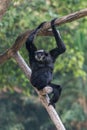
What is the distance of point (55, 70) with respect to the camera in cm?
1738

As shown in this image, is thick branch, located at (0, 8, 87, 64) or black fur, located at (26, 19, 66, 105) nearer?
thick branch, located at (0, 8, 87, 64)

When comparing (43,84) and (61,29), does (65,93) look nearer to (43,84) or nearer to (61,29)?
(61,29)

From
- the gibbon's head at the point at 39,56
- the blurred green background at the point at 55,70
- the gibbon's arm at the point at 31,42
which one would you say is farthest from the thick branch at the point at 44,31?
the blurred green background at the point at 55,70

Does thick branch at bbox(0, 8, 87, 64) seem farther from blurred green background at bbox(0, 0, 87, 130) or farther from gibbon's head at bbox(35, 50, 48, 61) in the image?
blurred green background at bbox(0, 0, 87, 130)

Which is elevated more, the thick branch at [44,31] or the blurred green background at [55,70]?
the thick branch at [44,31]

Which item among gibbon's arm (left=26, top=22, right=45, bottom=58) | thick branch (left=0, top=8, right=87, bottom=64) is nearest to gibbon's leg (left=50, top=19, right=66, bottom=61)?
thick branch (left=0, top=8, right=87, bottom=64)

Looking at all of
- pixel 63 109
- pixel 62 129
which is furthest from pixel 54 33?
pixel 63 109

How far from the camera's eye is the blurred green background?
14.4 m

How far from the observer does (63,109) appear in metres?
21.0

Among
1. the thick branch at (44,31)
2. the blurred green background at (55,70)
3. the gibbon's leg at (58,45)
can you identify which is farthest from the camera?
the blurred green background at (55,70)

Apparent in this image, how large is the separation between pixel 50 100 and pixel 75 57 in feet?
17.3

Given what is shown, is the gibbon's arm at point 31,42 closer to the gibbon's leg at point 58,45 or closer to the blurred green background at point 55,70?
the gibbon's leg at point 58,45

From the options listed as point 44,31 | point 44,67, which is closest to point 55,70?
point 44,67

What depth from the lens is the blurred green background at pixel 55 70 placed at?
1437cm
